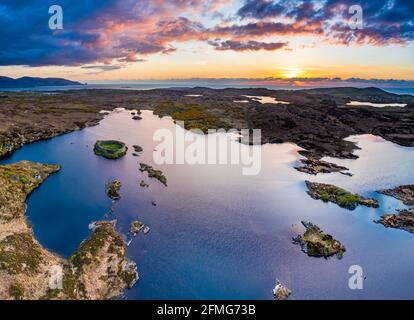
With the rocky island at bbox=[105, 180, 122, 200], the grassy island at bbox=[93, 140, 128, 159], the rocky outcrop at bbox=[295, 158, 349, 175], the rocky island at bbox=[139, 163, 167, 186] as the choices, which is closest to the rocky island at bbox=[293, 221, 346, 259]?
the rocky outcrop at bbox=[295, 158, 349, 175]

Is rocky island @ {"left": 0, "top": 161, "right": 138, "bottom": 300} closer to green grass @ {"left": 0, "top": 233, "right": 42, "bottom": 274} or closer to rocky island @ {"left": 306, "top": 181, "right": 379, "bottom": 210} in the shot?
green grass @ {"left": 0, "top": 233, "right": 42, "bottom": 274}

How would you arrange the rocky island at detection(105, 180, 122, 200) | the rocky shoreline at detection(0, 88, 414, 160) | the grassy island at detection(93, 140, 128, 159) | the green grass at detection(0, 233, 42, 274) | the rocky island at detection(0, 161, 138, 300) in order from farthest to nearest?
1. the rocky shoreline at detection(0, 88, 414, 160)
2. the grassy island at detection(93, 140, 128, 159)
3. the rocky island at detection(105, 180, 122, 200)
4. the green grass at detection(0, 233, 42, 274)
5. the rocky island at detection(0, 161, 138, 300)

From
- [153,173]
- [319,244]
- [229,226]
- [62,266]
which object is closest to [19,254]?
[62,266]

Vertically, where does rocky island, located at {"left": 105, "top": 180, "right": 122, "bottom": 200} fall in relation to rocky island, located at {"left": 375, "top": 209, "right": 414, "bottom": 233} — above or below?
above

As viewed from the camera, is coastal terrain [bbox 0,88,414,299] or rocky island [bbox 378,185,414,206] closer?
coastal terrain [bbox 0,88,414,299]

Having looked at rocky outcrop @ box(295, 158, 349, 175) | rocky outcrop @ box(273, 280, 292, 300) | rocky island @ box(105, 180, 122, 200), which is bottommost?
rocky outcrop @ box(273, 280, 292, 300)

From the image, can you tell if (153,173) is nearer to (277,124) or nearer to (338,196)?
(338,196)

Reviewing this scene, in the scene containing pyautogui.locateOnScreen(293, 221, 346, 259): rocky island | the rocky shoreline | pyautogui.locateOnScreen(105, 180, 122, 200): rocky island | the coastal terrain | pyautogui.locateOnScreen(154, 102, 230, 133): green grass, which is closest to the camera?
the coastal terrain
